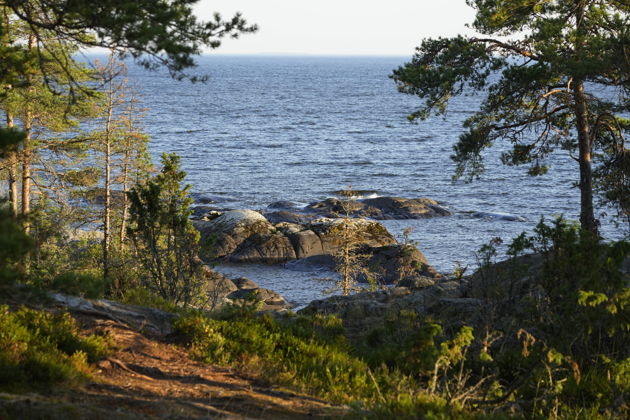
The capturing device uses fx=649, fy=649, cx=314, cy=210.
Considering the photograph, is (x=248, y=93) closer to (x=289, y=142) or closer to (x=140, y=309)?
(x=289, y=142)

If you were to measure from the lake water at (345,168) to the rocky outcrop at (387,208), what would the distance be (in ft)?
3.52

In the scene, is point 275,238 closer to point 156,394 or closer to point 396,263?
point 396,263

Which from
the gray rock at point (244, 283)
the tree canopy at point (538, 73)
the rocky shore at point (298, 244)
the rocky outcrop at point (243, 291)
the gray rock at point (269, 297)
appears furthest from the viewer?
the rocky shore at point (298, 244)

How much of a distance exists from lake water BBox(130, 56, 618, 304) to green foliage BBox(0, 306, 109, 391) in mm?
6347

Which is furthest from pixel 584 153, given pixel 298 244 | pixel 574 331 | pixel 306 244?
pixel 298 244

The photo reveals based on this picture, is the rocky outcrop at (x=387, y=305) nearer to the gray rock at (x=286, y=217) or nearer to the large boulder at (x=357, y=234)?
the large boulder at (x=357, y=234)

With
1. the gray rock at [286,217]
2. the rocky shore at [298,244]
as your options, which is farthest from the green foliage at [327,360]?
the gray rock at [286,217]

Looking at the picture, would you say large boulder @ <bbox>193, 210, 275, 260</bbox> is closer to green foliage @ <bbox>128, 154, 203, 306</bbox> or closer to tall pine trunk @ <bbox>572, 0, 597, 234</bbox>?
tall pine trunk @ <bbox>572, 0, 597, 234</bbox>

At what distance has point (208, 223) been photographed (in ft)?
106

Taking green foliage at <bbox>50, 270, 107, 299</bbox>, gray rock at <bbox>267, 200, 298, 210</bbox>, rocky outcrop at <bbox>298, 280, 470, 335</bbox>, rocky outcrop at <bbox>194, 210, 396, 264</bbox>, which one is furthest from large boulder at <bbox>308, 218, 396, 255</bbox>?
green foliage at <bbox>50, 270, 107, 299</bbox>

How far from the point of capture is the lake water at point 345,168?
3284cm

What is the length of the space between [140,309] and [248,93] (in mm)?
121237

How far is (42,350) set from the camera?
22.1ft

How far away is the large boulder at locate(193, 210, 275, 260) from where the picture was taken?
30719 millimetres
